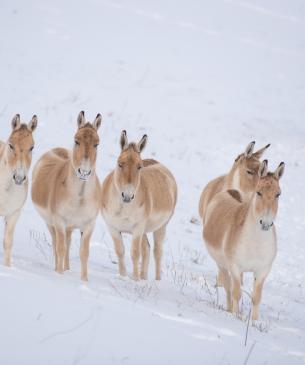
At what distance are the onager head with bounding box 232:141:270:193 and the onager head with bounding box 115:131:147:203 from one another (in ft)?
8.90

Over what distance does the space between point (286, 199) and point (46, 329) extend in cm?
1086

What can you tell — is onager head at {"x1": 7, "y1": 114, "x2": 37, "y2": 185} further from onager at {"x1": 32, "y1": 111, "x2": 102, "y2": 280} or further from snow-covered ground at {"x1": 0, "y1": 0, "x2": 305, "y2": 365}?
snow-covered ground at {"x1": 0, "y1": 0, "x2": 305, "y2": 365}

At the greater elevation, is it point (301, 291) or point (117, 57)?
point (117, 57)

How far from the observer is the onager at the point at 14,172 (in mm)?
7113

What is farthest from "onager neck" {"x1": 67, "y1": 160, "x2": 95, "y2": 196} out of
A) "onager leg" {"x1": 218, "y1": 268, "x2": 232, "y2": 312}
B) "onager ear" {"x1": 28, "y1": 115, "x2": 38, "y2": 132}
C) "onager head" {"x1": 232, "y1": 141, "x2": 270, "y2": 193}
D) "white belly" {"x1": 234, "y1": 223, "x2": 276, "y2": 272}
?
"onager head" {"x1": 232, "y1": 141, "x2": 270, "y2": 193}

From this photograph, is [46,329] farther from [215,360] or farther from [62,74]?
[62,74]

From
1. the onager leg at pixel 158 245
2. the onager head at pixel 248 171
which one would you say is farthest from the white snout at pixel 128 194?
the onager head at pixel 248 171

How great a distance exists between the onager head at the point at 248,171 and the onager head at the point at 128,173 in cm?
271

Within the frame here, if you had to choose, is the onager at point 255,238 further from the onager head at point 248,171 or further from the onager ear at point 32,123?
the onager ear at point 32,123

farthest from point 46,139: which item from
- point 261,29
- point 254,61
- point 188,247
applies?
point 261,29

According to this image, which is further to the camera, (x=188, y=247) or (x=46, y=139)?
(x=46, y=139)

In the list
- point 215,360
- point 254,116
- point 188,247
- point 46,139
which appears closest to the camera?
point 215,360

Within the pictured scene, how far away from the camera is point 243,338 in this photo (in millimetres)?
5816

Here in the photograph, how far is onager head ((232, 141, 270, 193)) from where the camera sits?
33.8 feet
